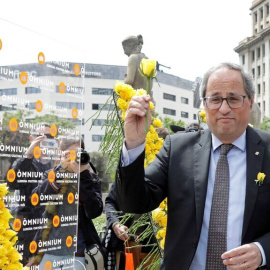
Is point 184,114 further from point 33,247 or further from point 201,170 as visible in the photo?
point 201,170

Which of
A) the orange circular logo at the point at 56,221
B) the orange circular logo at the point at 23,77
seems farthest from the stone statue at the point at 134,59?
the orange circular logo at the point at 23,77

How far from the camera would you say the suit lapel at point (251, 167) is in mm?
1976

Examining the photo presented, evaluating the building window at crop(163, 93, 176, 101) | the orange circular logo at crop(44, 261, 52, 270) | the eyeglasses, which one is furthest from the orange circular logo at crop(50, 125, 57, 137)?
the building window at crop(163, 93, 176, 101)

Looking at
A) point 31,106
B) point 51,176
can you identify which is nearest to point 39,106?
point 31,106

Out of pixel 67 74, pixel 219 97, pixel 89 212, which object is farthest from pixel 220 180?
pixel 89 212

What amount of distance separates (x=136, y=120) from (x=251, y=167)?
0.59 meters

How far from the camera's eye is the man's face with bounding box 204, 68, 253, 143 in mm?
2051

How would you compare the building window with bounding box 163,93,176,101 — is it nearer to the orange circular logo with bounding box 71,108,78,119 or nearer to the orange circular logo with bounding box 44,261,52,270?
the orange circular logo with bounding box 71,108,78,119

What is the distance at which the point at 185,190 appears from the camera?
207 cm

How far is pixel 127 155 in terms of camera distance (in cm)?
191

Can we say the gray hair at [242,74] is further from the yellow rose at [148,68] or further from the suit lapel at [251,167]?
the yellow rose at [148,68]

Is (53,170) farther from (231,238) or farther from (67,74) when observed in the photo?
(231,238)

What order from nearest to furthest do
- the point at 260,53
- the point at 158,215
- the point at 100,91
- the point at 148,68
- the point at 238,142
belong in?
the point at 148,68
the point at 238,142
the point at 158,215
the point at 100,91
the point at 260,53

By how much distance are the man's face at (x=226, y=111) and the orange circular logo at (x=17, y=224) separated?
114 centimetres
